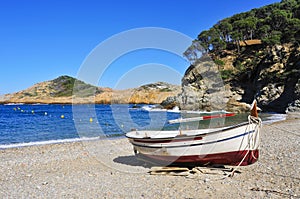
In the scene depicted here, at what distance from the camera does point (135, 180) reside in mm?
8438

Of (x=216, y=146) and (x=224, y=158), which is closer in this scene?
(x=216, y=146)

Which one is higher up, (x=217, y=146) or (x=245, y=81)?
(x=245, y=81)

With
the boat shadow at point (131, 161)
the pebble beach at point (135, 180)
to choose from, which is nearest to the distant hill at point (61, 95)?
the boat shadow at point (131, 161)

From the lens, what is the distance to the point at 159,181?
27.0 ft

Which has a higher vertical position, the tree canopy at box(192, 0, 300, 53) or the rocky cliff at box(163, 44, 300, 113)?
the tree canopy at box(192, 0, 300, 53)

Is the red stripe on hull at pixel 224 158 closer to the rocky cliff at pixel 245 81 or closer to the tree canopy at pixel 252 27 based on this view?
the rocky cliff at pixel 245 81

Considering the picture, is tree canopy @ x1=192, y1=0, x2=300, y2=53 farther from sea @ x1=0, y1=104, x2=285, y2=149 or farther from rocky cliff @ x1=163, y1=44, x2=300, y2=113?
sea @ x1=0, y1=104, x2=285, y2=149

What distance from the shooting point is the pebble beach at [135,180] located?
7086 mm

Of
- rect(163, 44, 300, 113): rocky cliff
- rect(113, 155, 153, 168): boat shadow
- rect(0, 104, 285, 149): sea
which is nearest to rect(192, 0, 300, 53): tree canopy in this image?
rect(163, 44, 300, 113): rocky cliff

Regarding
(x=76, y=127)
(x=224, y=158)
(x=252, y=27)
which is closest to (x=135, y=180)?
(x=224, y=158)

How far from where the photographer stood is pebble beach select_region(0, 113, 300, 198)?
23.2 feet

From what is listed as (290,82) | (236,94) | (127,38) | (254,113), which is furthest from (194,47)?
(254,113)

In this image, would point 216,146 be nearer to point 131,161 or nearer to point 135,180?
point 135,180

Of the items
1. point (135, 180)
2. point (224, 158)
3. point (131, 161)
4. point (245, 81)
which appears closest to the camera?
point (135, 180)
